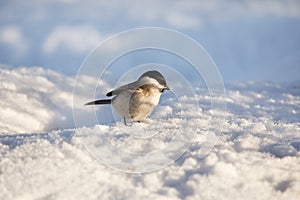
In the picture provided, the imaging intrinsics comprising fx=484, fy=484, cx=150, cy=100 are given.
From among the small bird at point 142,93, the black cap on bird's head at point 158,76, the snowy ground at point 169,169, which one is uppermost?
the black cap on bird's head at point 158,76

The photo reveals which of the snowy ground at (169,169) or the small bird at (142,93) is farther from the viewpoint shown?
the small bird at (142,93)

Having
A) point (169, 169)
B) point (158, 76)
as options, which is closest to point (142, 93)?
point (158, 76)

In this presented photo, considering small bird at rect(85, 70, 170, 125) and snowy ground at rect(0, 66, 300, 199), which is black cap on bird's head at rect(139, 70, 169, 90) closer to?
small bird at rect(85, 70, 170, 125)

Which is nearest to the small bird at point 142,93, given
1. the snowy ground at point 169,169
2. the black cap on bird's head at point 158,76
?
the black cap on bird's head at point 158,76

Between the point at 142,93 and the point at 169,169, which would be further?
the point at 142,93

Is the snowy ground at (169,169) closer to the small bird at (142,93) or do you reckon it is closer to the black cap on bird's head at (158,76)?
the small bird at (142,93)

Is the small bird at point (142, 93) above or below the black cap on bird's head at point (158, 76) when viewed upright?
below

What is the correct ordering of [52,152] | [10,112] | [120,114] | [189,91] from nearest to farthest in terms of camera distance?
1. [52,152]
2. [120,114]
3. [10,112]
4. [189,91]

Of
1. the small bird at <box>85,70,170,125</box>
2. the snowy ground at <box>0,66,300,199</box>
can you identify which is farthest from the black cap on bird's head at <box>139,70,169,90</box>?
the snowy ground at <box>0,66,300,199</box>

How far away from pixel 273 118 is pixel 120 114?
2068 mm

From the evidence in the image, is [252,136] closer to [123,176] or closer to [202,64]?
[202,64]

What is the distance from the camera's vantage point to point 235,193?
2.87 m

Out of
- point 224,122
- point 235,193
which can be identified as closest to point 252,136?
point 224,122

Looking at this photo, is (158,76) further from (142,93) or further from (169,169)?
(169,169)
